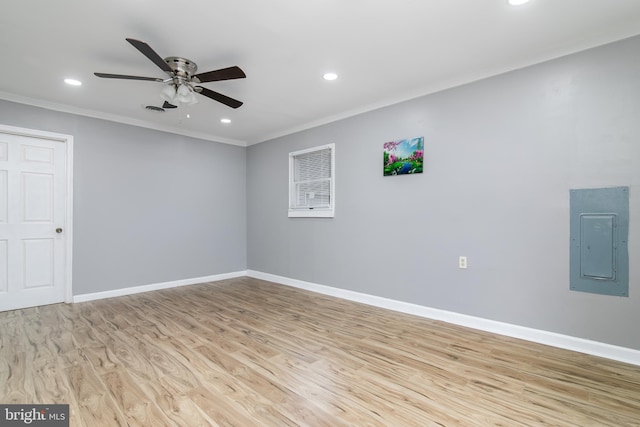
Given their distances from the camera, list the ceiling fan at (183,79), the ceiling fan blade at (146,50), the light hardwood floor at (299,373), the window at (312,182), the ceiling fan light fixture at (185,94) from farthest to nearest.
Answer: the window at (312,182)
the ceiling fan light fixture at (185,94)
the ceiling fan at (183,79)
the ceiling fan blade at (146,50)
the light hardwood floor at (299,373)

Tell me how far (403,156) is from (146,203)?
12.5 feet

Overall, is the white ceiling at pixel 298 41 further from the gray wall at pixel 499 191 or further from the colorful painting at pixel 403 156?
the colorful painting at pixel 403 156

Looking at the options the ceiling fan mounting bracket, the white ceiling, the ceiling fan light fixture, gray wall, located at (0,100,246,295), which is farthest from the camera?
gray wall, located at (0,100,246,295)

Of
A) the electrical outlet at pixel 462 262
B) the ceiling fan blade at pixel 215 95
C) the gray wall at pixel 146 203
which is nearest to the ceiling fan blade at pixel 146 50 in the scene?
the ceiling fan blade at pixel 215 95

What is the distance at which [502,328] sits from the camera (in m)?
2.93

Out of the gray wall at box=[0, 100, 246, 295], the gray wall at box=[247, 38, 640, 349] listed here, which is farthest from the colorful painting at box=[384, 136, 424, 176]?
the gray wall at box=[0, 100, 246, 295]

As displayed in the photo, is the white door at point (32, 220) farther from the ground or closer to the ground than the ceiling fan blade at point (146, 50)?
closer to the ground

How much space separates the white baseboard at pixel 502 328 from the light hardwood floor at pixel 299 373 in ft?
0.29

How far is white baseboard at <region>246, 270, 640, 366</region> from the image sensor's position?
94.9 inches

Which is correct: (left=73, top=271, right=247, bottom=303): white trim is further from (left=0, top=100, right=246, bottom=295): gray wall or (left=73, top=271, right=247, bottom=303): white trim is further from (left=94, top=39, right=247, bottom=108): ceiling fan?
(left=94, top=39, right=247, bottom=108): ceiling fan

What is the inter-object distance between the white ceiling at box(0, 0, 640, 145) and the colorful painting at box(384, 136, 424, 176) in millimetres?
558

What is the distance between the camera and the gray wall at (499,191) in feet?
8.04

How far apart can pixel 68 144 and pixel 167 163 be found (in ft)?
4.05

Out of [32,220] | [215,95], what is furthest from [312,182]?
[32,220]
